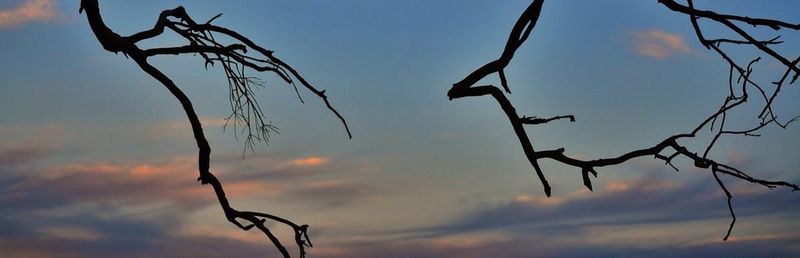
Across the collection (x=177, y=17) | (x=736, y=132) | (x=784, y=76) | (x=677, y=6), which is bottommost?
(x=736, y=132)

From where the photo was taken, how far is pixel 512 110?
3949 mm

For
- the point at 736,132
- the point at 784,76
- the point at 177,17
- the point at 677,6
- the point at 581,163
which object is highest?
the point at 177,17

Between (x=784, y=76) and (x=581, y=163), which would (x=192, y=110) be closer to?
(x=581, y=163)

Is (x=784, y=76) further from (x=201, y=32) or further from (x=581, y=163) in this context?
(x=201, y=32)

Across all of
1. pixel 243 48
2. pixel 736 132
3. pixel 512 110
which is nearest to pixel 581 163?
pixel 512 110

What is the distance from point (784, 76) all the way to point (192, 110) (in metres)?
2.97

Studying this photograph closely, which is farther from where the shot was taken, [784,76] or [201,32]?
[201,32]

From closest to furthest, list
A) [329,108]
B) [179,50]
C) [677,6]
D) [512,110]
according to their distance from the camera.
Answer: [512,110] → [677,6] → [179,50] → [329,108]

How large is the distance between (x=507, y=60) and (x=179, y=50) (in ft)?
5.93

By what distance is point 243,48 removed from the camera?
4.98 metres

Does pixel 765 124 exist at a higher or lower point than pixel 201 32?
lower

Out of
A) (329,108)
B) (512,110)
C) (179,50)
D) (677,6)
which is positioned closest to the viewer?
(512,110)

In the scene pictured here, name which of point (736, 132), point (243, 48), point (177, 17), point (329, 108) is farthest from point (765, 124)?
point (177, 17)

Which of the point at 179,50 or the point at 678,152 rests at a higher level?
the point at 179,50
